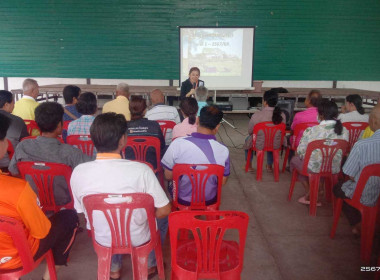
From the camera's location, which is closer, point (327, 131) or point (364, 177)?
point (364, 177)

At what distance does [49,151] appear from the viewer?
2.04 m

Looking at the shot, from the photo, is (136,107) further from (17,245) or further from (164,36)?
(164,36)

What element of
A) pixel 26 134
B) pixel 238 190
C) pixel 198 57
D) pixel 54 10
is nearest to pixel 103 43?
pixel 54 10

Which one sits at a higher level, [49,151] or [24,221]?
[49,151]

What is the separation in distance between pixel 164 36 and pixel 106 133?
6.70 metres

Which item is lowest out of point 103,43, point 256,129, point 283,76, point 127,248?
point 127,248

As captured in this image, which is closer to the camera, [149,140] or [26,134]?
[149,140]

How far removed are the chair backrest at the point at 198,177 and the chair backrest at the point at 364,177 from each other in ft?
3.06

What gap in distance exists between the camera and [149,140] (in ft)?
8.59

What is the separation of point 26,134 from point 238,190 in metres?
2.22

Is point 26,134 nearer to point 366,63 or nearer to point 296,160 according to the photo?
point 296,160

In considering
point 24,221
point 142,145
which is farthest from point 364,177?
point 24,221

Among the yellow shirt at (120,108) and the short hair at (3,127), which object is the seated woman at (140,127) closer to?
the yellow shirt at (120,108)

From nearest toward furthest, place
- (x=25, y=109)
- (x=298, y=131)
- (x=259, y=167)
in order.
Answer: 1. (x=298, y=131)
2. (x=25, y=109)
3. (x=259, y=167)
